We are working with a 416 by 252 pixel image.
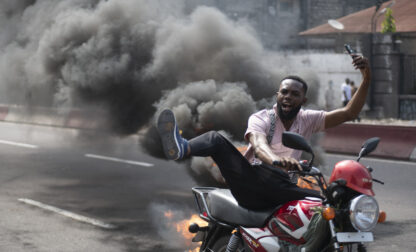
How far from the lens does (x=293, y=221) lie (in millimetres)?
3527

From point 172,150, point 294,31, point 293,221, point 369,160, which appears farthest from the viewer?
point 294,31

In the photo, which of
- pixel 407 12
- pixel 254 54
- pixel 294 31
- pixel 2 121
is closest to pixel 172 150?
pixel 254 54

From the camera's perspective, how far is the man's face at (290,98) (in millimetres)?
4043

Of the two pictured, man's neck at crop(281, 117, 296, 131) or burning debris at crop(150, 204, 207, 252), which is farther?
burning debris at crop(150, 204, 207, 252)

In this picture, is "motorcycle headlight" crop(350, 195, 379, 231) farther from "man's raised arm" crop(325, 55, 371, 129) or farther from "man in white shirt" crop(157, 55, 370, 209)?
"man's raised arm" crop(325, 55, 371, 129)

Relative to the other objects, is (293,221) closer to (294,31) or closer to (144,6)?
(144,6)

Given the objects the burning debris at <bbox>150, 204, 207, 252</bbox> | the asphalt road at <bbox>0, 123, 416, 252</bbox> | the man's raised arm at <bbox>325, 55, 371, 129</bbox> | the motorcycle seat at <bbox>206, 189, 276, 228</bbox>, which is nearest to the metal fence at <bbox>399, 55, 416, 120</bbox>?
the asphalt road at <bbox>0, 123, 416, 252</bbox>

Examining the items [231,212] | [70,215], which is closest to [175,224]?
[70,215]

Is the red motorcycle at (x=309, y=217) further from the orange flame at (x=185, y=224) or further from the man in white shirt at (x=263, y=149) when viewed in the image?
the orange flame at (x=185, y=224)

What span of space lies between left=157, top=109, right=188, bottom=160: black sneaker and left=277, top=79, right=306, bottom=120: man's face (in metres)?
0.70

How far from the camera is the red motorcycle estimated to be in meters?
3.20

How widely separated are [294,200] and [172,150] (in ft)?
2.62

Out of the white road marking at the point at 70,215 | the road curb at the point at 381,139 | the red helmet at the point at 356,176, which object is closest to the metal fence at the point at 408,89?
the road curb at the point at 381,139

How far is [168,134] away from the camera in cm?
394
